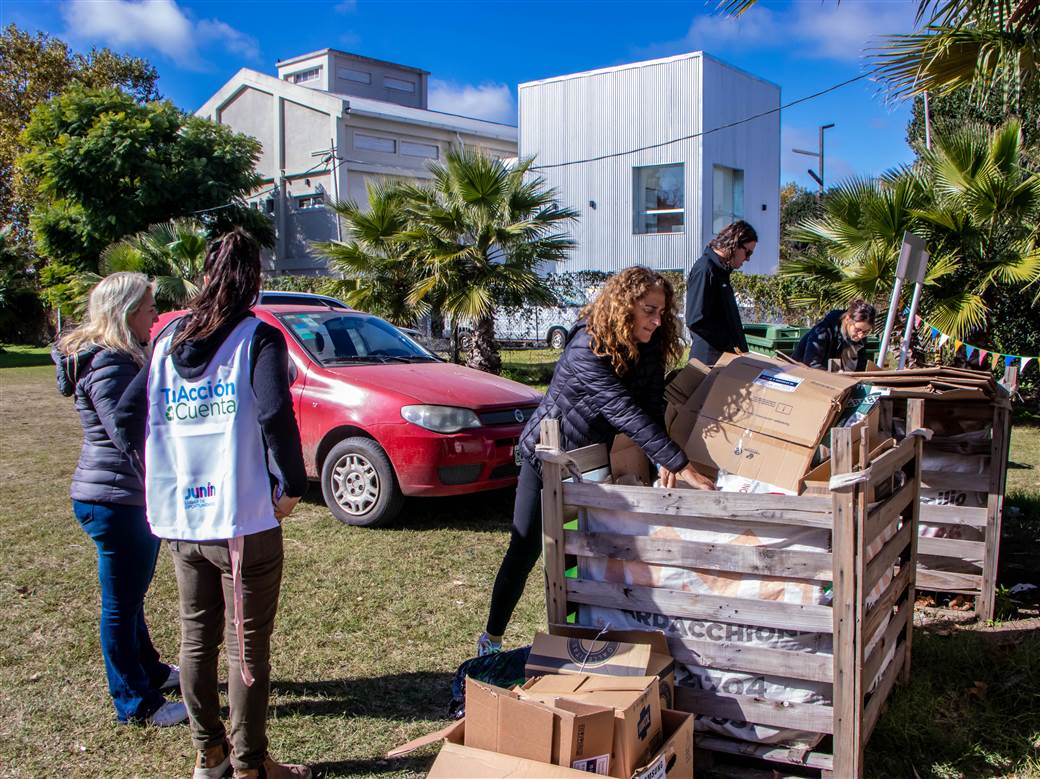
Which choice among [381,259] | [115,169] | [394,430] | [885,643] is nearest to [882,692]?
[885,643]

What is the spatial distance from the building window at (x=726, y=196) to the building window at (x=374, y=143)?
13.0 m

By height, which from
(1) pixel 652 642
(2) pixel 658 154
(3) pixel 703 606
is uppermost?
(2) pixel 658 154

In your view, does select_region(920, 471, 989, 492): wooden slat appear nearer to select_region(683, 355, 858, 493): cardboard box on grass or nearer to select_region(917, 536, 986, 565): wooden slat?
select_region(917, 536, 986, 565): wooden slat

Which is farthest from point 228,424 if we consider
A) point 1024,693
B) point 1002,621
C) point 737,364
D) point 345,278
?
point 345,278

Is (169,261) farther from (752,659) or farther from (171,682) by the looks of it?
(752,659)

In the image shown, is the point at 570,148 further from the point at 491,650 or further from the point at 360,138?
the point at 491,650

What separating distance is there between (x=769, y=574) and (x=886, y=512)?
65 centimetres

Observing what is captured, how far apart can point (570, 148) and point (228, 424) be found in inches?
895

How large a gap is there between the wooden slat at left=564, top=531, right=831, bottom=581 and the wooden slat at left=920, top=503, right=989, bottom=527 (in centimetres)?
225

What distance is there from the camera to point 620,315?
3361 mm

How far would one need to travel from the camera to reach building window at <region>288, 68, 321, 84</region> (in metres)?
42.1

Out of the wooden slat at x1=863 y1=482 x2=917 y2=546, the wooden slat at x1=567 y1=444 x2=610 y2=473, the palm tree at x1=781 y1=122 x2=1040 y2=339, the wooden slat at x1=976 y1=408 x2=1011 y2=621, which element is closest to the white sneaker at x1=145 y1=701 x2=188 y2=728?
the wooden slat at x1=567 y1=444 x2=610 y2=473

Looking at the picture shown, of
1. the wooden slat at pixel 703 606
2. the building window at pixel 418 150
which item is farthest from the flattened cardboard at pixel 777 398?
the building window at pixel 418 150

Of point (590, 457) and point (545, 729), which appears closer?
point (545, 729)
